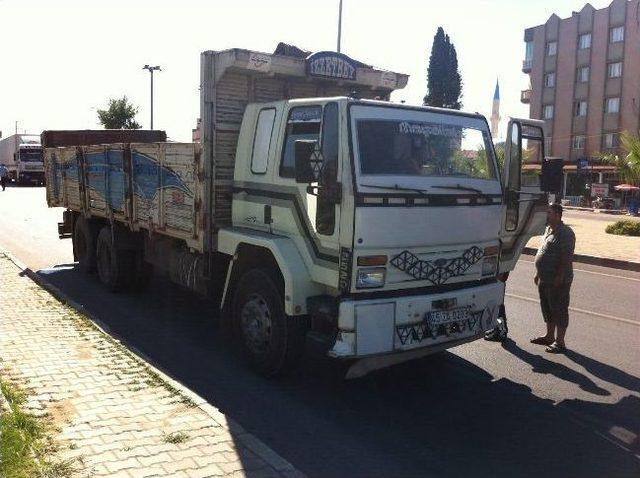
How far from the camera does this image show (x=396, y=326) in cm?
481

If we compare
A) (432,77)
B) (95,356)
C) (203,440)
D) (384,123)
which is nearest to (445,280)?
→ (384,123)

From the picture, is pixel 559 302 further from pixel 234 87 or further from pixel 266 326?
pixel 234 87

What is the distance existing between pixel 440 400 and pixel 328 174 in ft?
7.07

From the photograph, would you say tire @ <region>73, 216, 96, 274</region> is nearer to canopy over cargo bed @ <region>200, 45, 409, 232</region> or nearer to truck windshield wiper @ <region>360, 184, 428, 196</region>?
canopy over cargo bed @ <region>200, 45, 409, 232</region>

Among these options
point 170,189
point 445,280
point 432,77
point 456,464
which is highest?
point 432,77

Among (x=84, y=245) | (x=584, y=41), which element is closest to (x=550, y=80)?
(x=584, y=41)

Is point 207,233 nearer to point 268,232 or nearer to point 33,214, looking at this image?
point 268,232

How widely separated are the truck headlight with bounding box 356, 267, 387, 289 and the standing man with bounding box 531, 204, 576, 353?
269cm

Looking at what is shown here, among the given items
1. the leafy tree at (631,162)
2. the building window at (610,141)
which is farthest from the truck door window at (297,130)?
the building window at (610,141)

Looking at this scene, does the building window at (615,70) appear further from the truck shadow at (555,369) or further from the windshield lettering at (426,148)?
the windshield lettering at (426,148)

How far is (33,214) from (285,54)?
57.5 ft

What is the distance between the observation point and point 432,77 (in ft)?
208

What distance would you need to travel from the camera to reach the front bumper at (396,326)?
465 centimetres

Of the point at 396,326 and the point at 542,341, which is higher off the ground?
the point at 396,326
